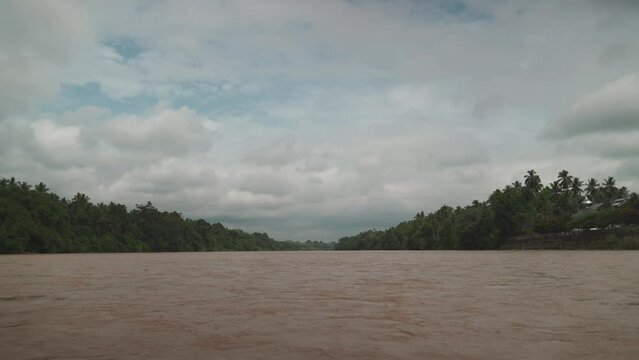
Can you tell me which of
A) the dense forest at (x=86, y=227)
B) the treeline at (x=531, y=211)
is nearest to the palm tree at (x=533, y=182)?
the treeline at (x=531, y=211)

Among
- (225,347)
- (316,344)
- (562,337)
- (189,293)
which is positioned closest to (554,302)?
(562,337)

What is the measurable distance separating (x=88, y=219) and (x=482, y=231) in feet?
277

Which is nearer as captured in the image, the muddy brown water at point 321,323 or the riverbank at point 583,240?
the muddy brown water at point 321,323

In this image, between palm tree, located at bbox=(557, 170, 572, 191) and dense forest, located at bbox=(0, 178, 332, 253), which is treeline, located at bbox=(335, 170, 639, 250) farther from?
dense forest, located at bbox=(0, 178, 332, 253)

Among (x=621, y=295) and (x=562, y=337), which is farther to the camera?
(x=621, y=295)

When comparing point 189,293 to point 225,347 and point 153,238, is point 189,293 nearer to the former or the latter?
point 225,347

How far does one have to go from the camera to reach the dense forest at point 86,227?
79.1 meters

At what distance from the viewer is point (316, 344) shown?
A: 8.58 meters

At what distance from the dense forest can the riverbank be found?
82.3 m

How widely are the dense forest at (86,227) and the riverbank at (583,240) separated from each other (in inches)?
3239

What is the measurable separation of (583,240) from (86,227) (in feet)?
315

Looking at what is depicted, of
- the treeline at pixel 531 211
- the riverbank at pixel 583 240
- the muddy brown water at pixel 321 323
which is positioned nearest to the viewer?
the muddy brown water at pixel 321 323

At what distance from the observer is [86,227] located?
11031cm

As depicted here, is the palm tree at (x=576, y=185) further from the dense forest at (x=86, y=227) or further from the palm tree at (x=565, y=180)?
the dense forest at (x=86, y=227)
